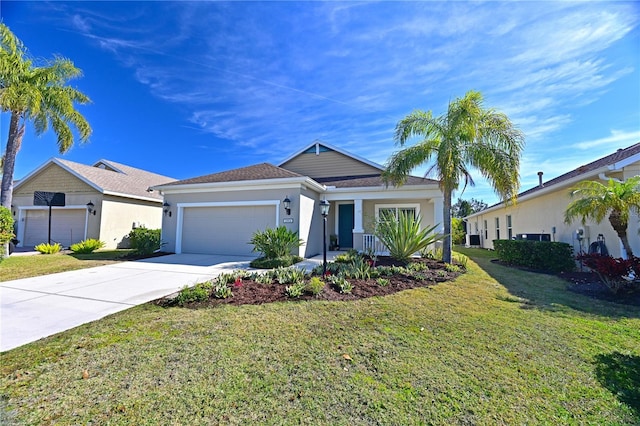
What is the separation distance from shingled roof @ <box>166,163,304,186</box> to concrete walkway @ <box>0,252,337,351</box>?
152 inches

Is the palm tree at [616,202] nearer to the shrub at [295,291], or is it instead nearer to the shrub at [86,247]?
the shrub at [295,291]

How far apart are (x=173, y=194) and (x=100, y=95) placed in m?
5.49

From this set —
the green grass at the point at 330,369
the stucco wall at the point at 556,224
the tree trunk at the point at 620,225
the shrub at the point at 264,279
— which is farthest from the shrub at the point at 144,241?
the stucco wall at the point at 556,224

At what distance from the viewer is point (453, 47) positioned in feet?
25.0

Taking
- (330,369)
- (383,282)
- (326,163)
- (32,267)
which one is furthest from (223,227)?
(330,369)

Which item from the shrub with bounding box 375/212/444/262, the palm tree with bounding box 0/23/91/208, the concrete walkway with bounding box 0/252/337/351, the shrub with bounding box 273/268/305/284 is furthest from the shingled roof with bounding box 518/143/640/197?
the palm tree with bounding box 0/23/91/208

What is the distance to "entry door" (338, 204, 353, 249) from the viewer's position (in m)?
13.8

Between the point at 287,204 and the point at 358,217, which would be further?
the point at 358,217

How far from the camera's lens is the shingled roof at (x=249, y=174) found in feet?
36.5

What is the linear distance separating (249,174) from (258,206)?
5.58 ft

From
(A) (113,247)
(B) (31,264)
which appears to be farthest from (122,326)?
(A) (113,247)

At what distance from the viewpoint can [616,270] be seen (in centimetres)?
550

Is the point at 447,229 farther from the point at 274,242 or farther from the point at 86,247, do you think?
the point at 86,247

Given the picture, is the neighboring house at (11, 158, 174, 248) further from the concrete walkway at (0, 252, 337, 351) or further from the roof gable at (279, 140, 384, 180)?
the roof gable at (279, 140, 384, 180)
